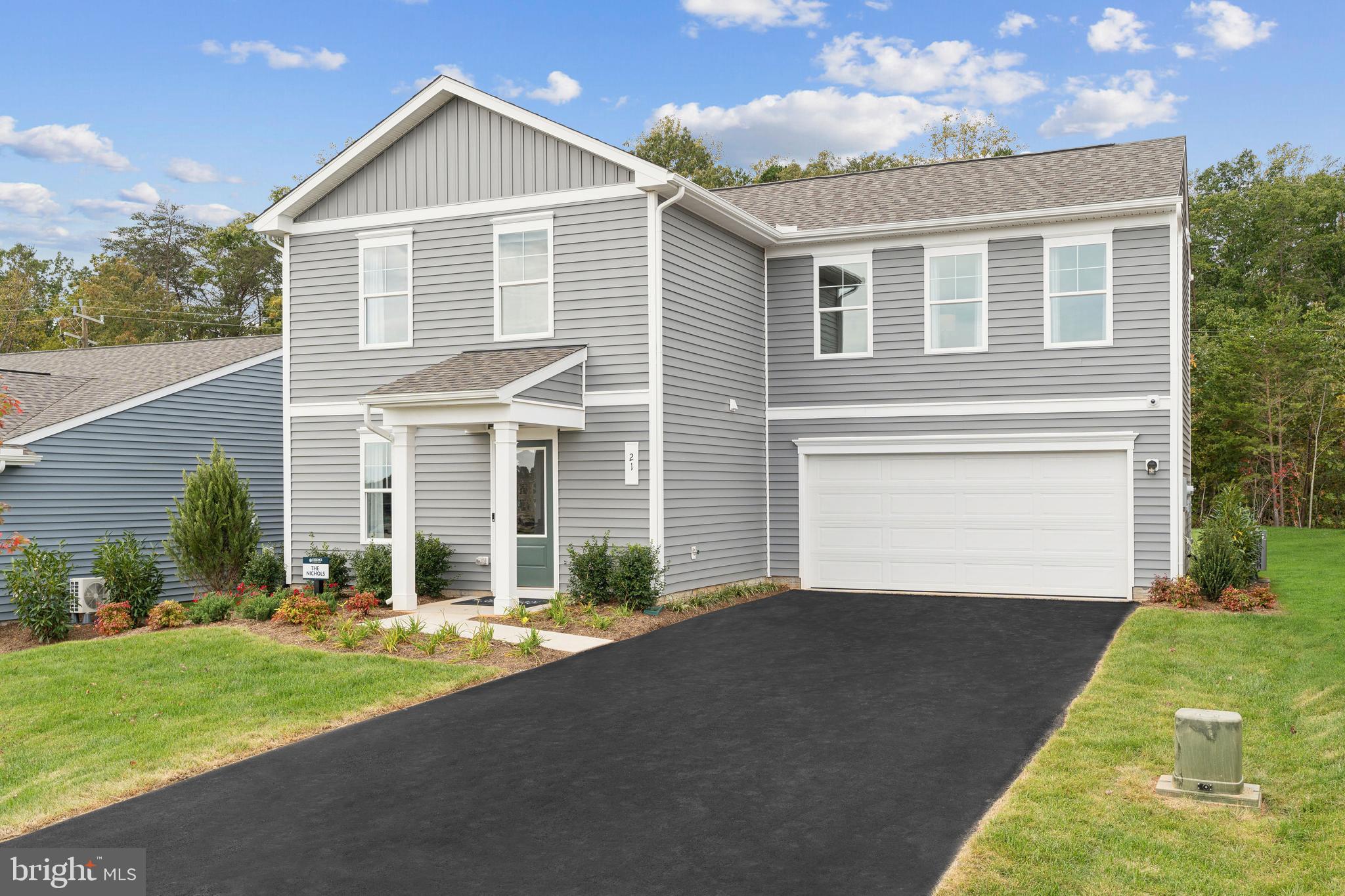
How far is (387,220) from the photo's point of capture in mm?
14383

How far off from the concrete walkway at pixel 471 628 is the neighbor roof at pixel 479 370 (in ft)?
8.95

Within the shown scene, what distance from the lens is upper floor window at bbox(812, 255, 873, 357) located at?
14.9m

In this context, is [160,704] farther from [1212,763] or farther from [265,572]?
[1212,763]

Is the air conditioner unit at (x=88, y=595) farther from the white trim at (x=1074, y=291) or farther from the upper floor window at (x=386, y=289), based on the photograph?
the white trim at (x=1074, y=291)

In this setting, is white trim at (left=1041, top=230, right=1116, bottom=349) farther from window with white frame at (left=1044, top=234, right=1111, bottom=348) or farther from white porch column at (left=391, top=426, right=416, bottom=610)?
white porch column at (left=391, top=426, right=416, bottom=610)

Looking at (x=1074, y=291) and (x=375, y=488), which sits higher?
(x=1074, y=291)

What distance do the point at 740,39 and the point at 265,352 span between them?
17.4 meters

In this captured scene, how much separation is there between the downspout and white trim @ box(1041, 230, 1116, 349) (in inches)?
211

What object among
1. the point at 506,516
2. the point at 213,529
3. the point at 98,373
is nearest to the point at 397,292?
the point at 213,529

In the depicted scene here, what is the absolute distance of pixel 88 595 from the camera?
14.4 meters

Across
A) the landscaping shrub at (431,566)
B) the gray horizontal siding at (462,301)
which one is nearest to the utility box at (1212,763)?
the gray horizontal siding at (462,301)

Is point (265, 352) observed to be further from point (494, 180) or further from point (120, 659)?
point (120, 659)
